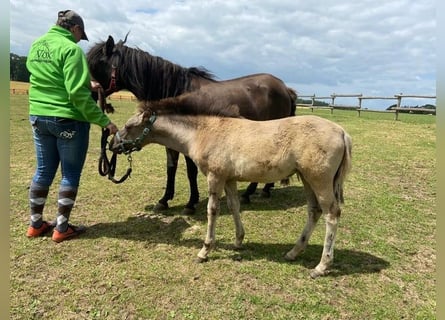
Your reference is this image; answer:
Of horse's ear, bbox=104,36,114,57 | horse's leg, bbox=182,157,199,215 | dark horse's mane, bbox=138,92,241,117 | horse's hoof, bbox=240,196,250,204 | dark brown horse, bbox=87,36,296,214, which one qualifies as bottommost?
horse's hoof, bbox=240,196,250,204

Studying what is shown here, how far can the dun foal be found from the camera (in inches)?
135

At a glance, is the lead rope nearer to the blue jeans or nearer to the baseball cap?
the blue jeans

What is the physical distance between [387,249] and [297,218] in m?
1.37

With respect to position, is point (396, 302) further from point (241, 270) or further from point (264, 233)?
point (264, 233)

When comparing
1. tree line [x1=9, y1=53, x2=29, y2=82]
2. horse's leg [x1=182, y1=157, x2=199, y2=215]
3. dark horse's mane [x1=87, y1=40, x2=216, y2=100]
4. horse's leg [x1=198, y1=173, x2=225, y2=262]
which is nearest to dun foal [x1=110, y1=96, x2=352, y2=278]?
horse's leg [x1=198, y1=173, x2=225, y2=262]

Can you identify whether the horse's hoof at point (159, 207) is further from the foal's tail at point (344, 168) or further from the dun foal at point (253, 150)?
the foal's tail at point (344, 168)

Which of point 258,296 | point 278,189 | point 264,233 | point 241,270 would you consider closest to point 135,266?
point 241,270

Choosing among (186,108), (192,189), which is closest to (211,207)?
(186,108)

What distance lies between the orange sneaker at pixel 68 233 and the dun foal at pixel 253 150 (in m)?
1.22

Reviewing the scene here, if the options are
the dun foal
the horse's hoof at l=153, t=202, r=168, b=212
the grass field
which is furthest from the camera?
the horse's hoof at l=153, t=202, r=168, b=212

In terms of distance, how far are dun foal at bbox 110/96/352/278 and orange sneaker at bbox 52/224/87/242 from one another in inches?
47.9

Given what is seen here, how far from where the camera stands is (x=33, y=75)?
3.96 meters

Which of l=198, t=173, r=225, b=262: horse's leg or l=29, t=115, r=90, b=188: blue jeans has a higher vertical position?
l=29, t=115, r=90, b=188: blue jeans

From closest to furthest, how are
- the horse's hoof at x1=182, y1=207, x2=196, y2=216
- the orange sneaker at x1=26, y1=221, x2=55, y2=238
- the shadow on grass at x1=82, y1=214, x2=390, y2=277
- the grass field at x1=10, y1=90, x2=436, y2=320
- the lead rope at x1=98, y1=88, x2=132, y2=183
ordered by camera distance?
1. the grass field at x1=10, y1=90, x2=436, y2=320
2. the shadow on grass at x1=82, y1=214, x2=390, y2=277
3. the orange sneaker at x1=26, y1=221, x2=55, y2=238
4. the lead rope at x1=98, y1=88, x2=132, y2=183
5. the horse's hoof at x1=182, y1=207, x2=196, y2=216
